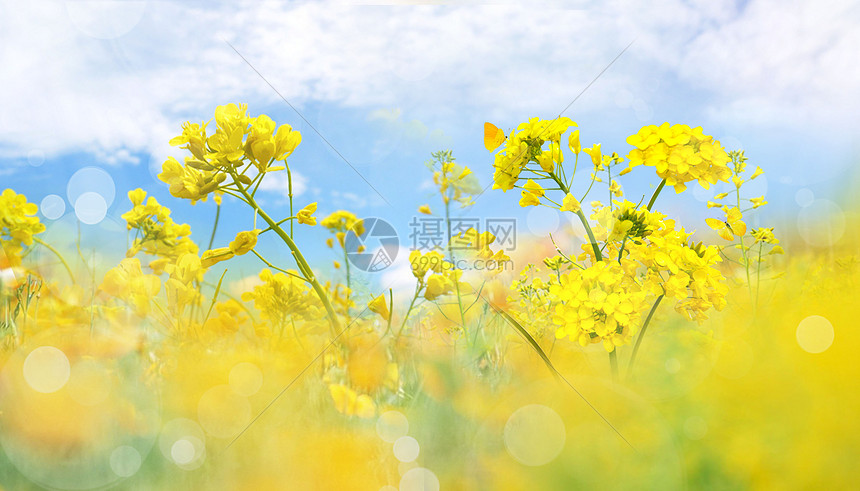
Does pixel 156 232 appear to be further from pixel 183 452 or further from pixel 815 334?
pixel 815 334

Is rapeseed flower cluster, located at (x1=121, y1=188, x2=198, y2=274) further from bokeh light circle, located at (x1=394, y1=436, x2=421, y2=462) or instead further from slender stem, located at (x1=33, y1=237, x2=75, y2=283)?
bokeh light circle, located at (x1=394, y1=436, x2=421, y2=462)

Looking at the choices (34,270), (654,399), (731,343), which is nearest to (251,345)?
(34,270)

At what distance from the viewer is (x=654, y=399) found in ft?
2.19

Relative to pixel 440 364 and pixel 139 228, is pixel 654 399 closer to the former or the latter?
pixel 440 364

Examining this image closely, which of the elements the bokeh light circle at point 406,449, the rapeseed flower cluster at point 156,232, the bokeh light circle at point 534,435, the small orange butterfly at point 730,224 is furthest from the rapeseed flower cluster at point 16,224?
the small orange butterfly at point 730,224

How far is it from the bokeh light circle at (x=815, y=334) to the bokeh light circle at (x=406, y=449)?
514 millimetres

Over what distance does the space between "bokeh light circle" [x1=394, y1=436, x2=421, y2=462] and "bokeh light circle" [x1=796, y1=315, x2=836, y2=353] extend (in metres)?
0.51

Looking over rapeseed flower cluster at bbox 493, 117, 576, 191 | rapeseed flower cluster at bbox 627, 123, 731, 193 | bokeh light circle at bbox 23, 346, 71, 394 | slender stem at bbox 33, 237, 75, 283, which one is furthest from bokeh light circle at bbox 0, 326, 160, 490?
rapeseed flower cluster at bbox 627, 123, 731, 193

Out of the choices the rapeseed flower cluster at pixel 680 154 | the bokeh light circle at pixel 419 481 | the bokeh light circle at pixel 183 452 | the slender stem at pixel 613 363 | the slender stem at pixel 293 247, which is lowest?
the bokeh light circle at pixel 419 481

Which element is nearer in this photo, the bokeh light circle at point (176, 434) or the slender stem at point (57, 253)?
the bokeh light circle at point (176, 434)

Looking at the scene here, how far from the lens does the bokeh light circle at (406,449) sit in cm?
65

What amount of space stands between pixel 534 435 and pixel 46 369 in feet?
2.25

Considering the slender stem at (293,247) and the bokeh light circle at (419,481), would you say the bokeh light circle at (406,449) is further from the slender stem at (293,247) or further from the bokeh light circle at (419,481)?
the slender stem at (293,247)

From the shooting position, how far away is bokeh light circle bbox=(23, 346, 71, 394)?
73 cm
